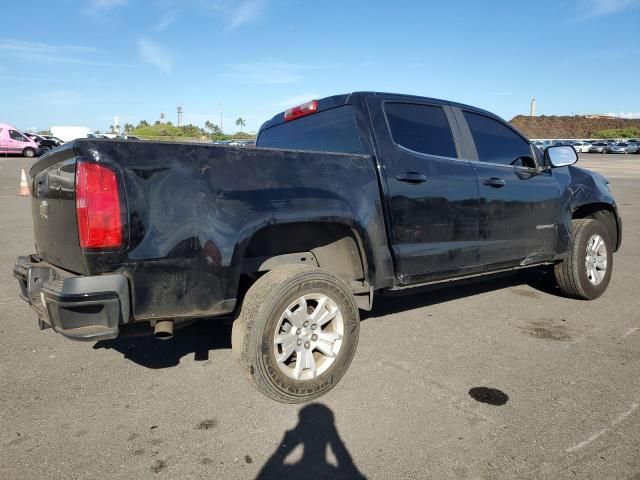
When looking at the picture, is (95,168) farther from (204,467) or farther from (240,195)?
(204,467)

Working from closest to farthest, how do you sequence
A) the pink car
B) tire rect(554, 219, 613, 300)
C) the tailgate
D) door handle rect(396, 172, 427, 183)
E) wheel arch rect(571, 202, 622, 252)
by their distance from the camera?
the tailgate < door handle rect(396, 172, 427, 183) < tire rect(554, 219, 613, 300) < wheel arch rect(571, 202, 622, 252) < the pink car

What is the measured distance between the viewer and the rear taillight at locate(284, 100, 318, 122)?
413 centimetres

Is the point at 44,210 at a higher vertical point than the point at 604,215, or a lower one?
higher

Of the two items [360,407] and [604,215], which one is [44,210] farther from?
[604,215]

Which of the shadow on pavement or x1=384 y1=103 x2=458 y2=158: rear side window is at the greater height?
x1=384 y1=103 x2=458 y2=158: rear side window

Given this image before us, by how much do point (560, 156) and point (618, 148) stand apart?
5912 centimetres

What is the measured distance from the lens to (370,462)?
2500 millimetres

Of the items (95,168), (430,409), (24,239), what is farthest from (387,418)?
(24,239)

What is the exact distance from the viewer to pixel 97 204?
2.48 metres

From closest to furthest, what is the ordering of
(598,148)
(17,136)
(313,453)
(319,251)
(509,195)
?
(313,453) → (319,251) → (509,195) → (17,136) → (598,148)

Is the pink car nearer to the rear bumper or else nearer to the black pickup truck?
the black pickup truck

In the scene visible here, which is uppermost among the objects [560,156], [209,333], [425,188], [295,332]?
[560,156]

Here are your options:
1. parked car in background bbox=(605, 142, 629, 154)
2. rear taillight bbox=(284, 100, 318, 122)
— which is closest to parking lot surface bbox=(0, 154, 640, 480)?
rear taillight bbox=(284, 100, 318, 122)

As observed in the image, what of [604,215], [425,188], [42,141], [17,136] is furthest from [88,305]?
[42,141]
